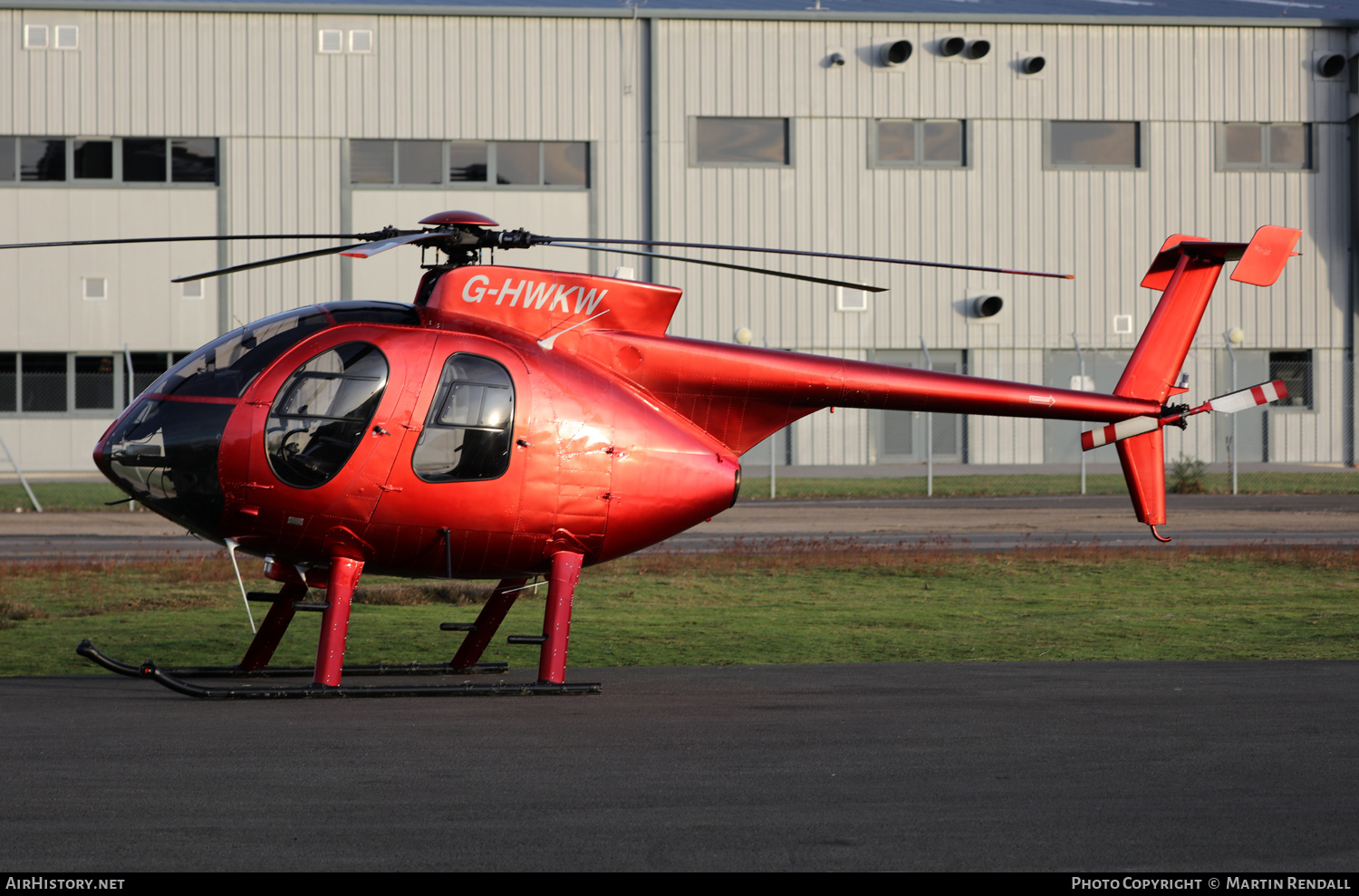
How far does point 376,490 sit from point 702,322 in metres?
26.6

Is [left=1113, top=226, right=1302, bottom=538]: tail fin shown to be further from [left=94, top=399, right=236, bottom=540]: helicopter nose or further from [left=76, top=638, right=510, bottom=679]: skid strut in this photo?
[left=94, top=399, right=236, bottom=540]: helicopter nose

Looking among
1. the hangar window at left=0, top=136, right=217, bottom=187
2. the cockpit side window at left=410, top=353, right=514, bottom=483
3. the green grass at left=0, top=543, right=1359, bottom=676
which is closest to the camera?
the cockpit side window at left=410, top=353, right=514, bottom=483

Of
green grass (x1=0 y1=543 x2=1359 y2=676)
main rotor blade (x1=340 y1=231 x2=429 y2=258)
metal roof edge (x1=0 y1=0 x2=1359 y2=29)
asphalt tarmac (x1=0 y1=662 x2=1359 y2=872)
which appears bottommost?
green grass (x1=0 y1=543 x2=1359 y2=676)

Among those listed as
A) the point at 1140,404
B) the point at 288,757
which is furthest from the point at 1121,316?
the point at 288,757

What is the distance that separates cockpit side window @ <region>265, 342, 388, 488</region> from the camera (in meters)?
8.41

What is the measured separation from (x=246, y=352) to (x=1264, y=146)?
112 ft

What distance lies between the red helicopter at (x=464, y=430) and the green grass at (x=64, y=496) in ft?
54.5

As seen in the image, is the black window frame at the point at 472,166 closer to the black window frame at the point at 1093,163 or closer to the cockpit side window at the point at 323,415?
the black window frame at the point at 1093,163

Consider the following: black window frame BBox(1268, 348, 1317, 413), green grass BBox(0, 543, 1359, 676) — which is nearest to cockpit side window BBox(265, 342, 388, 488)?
green grass BBox(0, 543, 1359, 676)

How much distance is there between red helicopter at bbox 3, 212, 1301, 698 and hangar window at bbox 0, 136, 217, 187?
28.0m

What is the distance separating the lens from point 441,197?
34.2m

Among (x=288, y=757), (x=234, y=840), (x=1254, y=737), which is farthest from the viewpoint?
(x=1254, y=737)

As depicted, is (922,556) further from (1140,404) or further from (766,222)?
(766,222)
